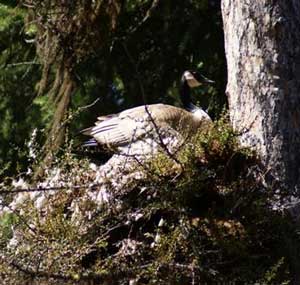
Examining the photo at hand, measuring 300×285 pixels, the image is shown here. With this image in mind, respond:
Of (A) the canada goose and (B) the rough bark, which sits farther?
(A) the canada goose

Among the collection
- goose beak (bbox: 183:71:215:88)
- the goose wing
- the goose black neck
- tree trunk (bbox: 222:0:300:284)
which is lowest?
the goose black neck

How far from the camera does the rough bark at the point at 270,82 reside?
11.9ft

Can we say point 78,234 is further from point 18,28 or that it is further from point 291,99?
point 18,28

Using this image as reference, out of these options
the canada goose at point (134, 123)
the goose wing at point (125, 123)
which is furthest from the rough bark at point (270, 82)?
the goose wing at point (125, 123)

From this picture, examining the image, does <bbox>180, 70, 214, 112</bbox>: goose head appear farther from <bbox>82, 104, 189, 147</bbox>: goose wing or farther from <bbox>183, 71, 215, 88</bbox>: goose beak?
<bbox>82, 104, 189, 147</bbox>: goose wing

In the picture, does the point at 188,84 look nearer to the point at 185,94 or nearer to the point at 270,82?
the point at 185,94

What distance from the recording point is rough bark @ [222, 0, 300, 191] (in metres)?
3.62

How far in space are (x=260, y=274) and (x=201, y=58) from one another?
2223mm

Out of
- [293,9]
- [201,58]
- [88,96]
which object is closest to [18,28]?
[88,96]

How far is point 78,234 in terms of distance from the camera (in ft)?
10.6

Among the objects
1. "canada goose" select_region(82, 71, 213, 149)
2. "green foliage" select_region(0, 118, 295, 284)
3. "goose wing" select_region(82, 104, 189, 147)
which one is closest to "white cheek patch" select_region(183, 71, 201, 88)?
"canada goose" select_region(82, 71, 213, 149)

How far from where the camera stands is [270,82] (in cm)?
366

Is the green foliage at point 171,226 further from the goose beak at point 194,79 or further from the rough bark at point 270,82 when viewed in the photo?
the goose beak at point 194,79

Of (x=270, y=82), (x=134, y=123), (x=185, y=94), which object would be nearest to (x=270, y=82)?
(x=270, y=82)
